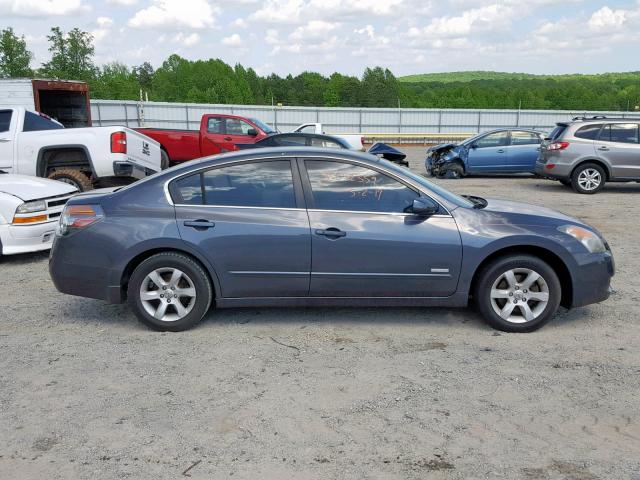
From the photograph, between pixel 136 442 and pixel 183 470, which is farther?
pixel 136 442

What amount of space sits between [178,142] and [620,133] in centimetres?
1114

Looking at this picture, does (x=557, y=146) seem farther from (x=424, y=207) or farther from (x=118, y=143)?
(x=424, y=207)

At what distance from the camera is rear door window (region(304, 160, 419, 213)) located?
5.19 meters

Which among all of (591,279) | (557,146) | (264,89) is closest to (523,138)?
(557,146)

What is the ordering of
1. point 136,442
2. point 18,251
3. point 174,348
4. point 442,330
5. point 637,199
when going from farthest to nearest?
point 637,199
point 18,251
point 442,330
point 174,348
point 136,442

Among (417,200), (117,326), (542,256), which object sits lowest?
(117,326)

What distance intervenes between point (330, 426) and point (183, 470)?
2.92ft

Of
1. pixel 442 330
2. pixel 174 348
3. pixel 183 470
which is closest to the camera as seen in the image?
pixel 183 470

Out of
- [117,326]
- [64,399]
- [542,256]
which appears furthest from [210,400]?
[542,256]

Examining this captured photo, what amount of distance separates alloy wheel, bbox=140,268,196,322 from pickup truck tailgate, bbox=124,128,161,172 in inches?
237

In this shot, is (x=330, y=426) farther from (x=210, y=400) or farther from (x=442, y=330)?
(x=442, y=330)

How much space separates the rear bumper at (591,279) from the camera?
16.9 feet

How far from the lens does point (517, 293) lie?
516 centimetres

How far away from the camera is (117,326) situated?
5496 millimetres
